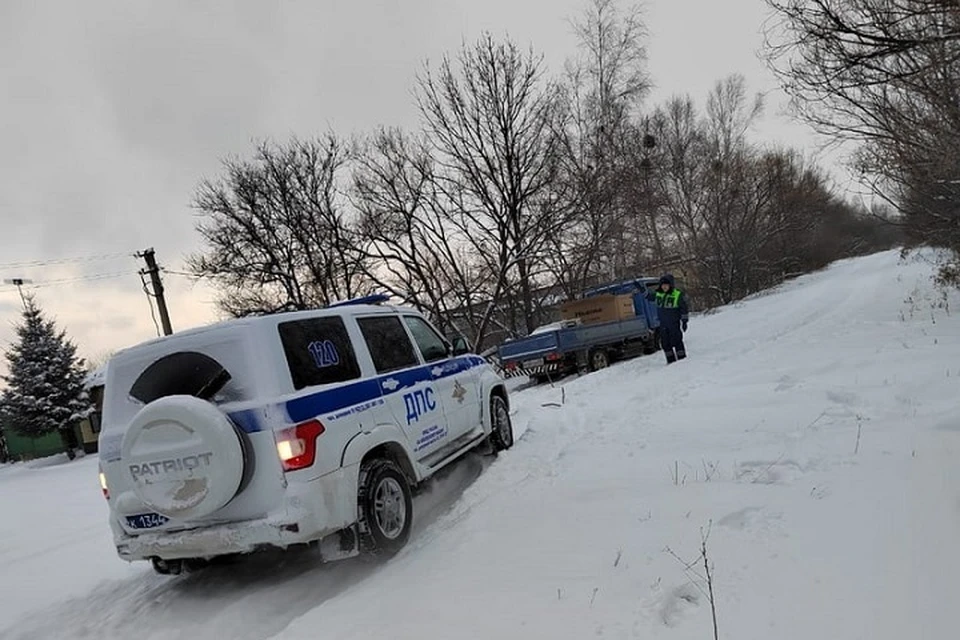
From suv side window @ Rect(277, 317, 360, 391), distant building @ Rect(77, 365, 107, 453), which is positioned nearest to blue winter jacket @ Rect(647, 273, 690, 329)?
suv side window @ Rect(277, 317, 360, 391)

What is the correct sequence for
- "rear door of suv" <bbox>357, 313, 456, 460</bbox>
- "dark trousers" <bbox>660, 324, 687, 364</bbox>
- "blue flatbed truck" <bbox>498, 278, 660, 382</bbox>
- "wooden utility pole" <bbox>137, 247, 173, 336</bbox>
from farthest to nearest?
"wooden utility pole" <bbox>137, 247, 173, 336</bbox>, "blue flatbed truck" <bbox>498, 278, 660, 382</bbox>, "dark trousers" <bbox>660, 324, 687, 364</bbox>, "rear door of suv" <bbox>357, 313, 456, 460</bbox>

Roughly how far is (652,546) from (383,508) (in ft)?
6.83

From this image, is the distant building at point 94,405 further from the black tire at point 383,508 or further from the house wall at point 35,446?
the black tire at point 383,508

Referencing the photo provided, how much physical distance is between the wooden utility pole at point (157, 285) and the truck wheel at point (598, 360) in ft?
58.3

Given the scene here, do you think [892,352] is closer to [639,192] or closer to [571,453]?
[571,453]

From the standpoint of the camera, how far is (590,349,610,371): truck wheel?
52.2ft

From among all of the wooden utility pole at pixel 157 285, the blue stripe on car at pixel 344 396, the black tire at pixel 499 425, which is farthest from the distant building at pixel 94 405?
the blue stripe on car at pixel 344 396

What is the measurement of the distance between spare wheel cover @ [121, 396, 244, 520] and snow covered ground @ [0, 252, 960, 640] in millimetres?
846

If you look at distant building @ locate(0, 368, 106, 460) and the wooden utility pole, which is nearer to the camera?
the wooden utility pole

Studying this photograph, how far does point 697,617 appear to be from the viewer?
9.09 feet

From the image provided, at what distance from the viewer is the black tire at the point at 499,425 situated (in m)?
7.20

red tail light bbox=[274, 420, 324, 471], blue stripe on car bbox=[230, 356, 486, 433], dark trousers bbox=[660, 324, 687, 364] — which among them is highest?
blue stripe on car bbox=[230, 356, 486, 433]

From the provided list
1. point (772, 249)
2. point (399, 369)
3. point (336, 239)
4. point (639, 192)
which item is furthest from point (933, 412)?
point (772, 249)

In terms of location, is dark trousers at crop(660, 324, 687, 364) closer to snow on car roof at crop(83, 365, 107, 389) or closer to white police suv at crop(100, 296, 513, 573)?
white police suv at crop(100, 296, 513, 573)
